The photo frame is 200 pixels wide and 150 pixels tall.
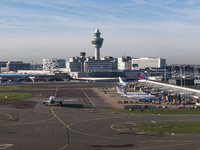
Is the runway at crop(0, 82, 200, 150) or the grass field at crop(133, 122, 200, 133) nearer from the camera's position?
the runway at crop(0, 82, 200, 150)

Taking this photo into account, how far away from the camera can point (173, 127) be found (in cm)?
6694

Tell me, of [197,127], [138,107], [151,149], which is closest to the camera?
[151,149]

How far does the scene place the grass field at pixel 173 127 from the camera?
6345 centimetres

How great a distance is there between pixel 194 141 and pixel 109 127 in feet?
66.6

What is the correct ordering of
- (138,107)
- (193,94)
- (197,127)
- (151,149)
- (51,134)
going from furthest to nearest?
(193,94) < (138,107) < (197,127) < (51,134) < (151,149)

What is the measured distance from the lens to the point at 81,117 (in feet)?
265

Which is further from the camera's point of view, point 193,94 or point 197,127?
point 193,94

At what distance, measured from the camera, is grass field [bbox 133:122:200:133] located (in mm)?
63453

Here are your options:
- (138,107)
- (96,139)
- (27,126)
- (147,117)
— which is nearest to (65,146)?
(96,139)

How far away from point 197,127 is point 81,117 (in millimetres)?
31408

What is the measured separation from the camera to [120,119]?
77.8m

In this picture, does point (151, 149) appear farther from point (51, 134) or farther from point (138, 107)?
point (138, 107)

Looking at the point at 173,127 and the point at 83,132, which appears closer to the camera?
the point at 83,132

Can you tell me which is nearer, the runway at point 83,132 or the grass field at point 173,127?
the runway at point 83,132
